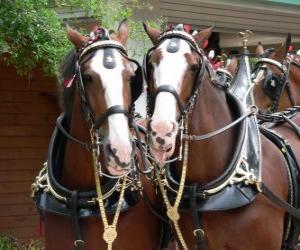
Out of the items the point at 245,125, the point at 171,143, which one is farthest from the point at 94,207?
the point at 245,125

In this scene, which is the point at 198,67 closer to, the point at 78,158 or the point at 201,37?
the point at 201,37

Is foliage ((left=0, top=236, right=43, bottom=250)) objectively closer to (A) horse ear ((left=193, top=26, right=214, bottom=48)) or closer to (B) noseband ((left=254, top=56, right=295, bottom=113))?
(B) noseband ((left=254, top=56, right=295, bottom=113))

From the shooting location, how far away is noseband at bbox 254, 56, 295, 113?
5281 mm

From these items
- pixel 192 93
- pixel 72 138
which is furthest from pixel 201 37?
pixel 72 138

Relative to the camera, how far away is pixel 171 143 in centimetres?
298

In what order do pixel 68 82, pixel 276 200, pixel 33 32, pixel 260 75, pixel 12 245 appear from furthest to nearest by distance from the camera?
1. pixel 12 245
2. pixel 260 75
3. pixel 33 32
4. pixel 276 200
5. pixel 68 82

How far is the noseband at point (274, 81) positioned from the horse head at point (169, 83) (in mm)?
2038

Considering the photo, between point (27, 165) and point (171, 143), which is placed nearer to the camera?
point (171, 143)

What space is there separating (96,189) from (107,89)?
583mm

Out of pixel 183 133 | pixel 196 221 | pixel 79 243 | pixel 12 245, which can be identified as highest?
pixel 183 133

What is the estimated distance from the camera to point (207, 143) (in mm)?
3379

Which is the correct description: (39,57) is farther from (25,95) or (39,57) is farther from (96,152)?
(25,95)

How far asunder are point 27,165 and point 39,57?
9.46 ft

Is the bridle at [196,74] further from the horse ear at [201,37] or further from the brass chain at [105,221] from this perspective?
the brass chain at [105,221]
